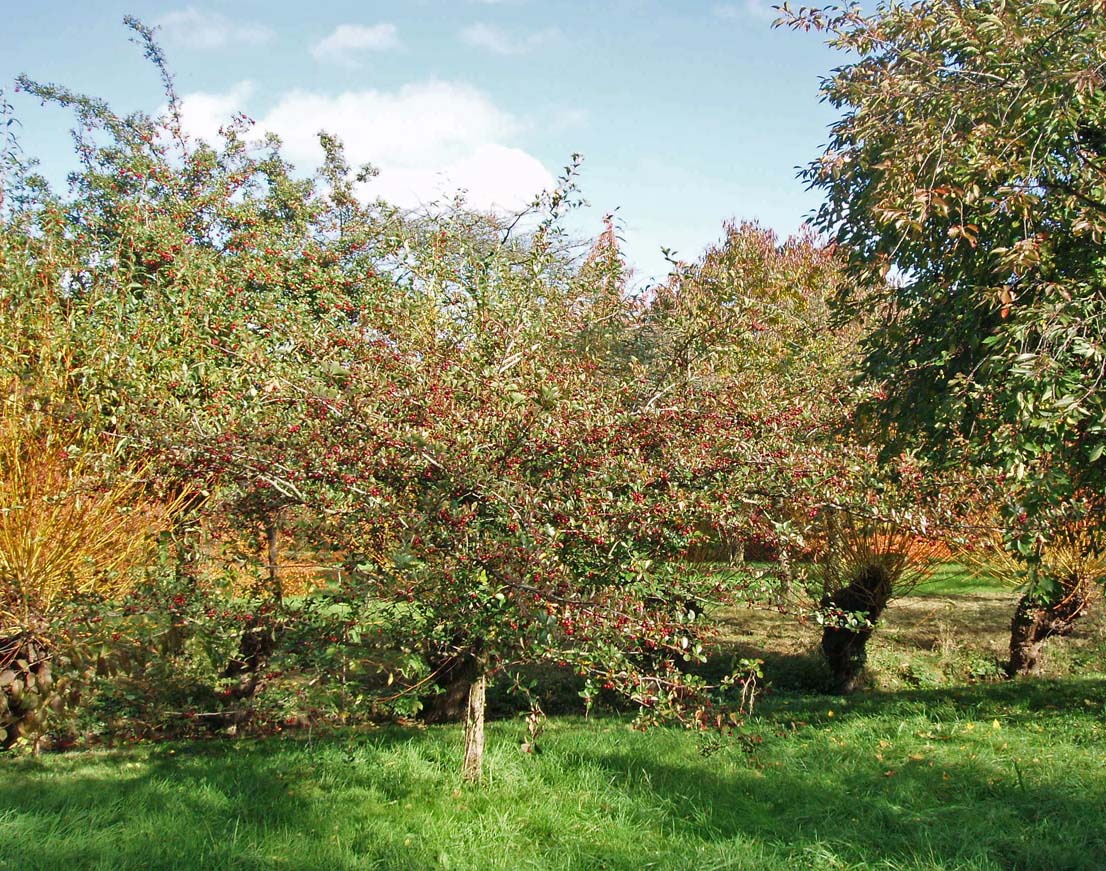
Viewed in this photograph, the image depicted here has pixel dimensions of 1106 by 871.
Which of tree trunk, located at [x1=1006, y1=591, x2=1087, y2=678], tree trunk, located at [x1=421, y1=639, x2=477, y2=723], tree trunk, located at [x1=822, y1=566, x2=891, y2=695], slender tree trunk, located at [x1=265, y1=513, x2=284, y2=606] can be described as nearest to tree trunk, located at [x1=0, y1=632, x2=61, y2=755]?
slender tree trunk, located at [x1=265, y1=513, x2=284, y2=606]

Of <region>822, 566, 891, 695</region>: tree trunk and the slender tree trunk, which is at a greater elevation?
the slender tree trunk

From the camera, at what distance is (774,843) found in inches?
165

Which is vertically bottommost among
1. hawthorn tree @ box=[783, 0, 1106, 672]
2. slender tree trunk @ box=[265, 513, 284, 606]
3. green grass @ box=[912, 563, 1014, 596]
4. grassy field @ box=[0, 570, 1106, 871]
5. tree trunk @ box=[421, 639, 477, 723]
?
tree trunk @ box=[421, 639, 477, 723]

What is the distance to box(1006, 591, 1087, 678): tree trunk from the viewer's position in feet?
30.9

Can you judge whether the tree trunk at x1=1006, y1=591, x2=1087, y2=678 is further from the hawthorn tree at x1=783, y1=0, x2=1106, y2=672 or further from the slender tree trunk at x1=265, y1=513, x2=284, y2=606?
the slender tree trunk at x1=265, y1=513, x2=284, y2=606

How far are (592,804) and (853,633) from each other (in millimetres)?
6075

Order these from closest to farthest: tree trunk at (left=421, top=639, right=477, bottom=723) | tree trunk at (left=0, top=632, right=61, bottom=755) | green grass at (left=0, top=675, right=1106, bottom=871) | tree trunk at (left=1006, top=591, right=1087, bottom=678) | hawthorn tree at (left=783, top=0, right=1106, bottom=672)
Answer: green grass at (left=0, top=675, right=1106, bottom=871), hawthorn tree at (left=783, top=0, right=1106, bottom=672), tree trunk at (left=0, top=632, right=61, bottom=755), tree trunk at (left=421, top=639, right=477, bottom=723), tree trunk at (left=1006, top=591, right=1087, bottom=678)

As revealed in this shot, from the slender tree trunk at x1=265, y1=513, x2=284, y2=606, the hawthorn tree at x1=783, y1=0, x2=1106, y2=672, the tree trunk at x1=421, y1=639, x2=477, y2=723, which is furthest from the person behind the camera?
the tree trunk at x1=421, y1=639, x2=477, y2=723

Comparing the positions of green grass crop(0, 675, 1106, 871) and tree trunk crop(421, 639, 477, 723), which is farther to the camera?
tree trunk crop(421, 639, 477, 723)

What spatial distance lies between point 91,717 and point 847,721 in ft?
22.2

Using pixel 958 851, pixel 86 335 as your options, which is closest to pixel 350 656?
pixel 958 851

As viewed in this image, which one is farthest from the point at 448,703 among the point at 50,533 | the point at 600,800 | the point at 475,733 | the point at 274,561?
the point at 600,800

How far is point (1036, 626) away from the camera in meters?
9.73

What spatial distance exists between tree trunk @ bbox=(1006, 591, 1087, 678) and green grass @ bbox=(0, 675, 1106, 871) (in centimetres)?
295
